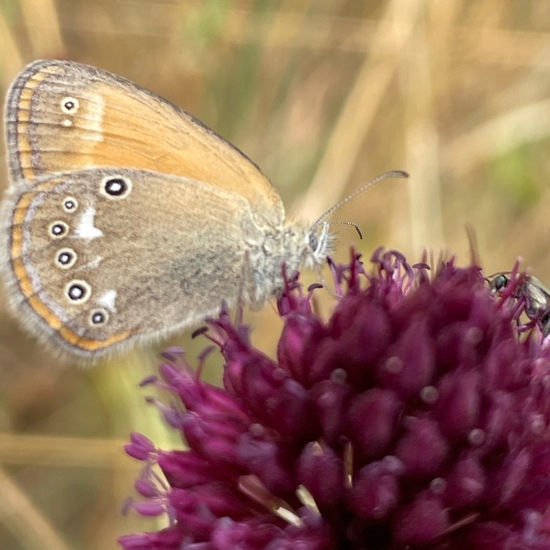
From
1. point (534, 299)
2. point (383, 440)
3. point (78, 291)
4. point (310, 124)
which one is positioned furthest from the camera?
point (310, 124)

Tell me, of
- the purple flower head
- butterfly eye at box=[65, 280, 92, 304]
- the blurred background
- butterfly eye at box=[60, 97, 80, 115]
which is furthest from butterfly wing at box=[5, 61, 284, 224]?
the blurred background

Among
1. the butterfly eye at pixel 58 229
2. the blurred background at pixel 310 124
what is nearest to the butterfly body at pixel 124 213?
the butterfly eye at pixel 58 229

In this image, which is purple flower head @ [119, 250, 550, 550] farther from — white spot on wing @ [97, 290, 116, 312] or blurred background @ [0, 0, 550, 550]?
blurred background @ [0, 0, 550, 550]

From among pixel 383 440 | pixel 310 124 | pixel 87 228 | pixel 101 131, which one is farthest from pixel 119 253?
pixel 310 124

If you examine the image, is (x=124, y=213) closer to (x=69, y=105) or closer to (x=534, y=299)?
(x=69, y=105)

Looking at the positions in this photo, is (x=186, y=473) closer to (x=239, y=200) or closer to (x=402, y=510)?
(x=402, y=510)

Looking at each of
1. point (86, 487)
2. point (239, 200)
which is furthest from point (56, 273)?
point (86, 487)
